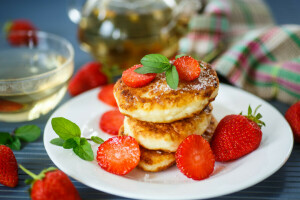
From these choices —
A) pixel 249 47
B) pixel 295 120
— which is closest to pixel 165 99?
pixel 295 120

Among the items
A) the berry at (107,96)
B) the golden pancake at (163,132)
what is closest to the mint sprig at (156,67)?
the golden pancake at (163,132)

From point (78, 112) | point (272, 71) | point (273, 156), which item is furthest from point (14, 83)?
point (272, 71)

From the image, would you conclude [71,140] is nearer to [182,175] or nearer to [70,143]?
[70,143]

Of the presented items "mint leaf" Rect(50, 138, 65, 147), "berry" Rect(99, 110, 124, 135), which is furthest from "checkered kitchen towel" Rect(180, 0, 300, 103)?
"mint leaf" Rect(50, 138, 65, 147)

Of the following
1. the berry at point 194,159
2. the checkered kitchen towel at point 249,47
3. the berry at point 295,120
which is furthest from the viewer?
the checkered kitchen towel at point 249,47

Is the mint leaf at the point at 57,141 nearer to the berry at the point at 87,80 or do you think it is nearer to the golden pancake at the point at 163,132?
the golden pancake at the point at 163,132

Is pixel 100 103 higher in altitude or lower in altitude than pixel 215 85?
lower

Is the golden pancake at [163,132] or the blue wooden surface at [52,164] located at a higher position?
the golden pancake at [163,132]

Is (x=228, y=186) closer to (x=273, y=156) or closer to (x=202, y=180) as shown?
(x=202, y=180)

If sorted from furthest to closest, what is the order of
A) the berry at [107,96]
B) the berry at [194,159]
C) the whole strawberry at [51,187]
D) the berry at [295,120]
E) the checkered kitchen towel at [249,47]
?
the checkered kitchen towel at [249,47] → the berry at [107,96] → the berry at [295,120] → the berry at [194,159] → the whole strawberry at [51,187]
